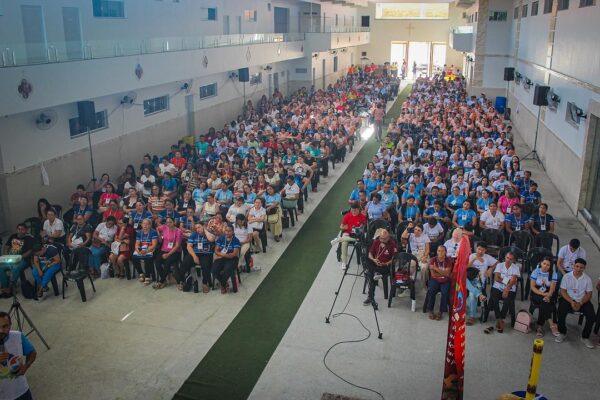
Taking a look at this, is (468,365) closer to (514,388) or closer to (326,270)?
(514,388)

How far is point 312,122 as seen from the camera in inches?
847

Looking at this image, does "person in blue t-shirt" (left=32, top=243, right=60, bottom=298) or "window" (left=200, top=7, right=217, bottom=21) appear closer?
"person in blue t-shirt" (left=32, top=243, right=60, bottom=298)

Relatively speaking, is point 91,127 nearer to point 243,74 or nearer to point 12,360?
point 12,360

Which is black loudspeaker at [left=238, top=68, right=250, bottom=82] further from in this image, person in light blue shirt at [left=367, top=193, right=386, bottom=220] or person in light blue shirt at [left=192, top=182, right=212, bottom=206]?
person in light blue shirt at [left=367, top=193, right=386, bottom=220]

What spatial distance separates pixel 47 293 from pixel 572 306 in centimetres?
874

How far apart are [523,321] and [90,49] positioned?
439 inches

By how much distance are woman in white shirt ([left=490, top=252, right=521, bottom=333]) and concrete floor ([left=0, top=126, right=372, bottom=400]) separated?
13.6ft

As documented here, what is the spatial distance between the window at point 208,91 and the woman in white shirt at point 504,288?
16.4 meters

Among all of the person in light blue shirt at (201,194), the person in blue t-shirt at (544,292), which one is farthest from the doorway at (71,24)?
the person in blue t-shirt at (544,292)

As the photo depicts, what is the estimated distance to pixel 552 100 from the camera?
17.8m

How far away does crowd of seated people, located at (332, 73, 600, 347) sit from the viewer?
867 centimetres

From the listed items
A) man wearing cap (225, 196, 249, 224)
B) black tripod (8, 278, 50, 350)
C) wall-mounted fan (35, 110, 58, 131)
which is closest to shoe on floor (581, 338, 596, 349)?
man wearing cap (225, 196, 249, 224)

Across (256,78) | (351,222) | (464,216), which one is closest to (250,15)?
(256,78)

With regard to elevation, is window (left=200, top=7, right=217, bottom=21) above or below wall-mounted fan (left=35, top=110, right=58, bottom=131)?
above
